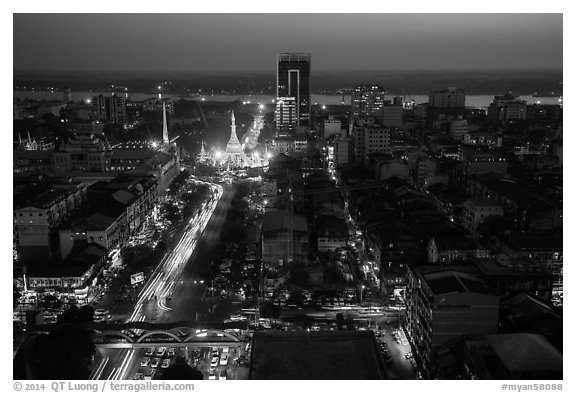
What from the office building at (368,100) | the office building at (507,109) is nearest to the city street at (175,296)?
the office building at (368,100)

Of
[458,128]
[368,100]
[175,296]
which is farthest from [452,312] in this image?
[368,100]

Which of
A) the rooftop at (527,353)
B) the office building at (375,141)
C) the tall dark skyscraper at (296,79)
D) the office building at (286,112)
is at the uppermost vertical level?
the tall dark skyscraper at (296,79)

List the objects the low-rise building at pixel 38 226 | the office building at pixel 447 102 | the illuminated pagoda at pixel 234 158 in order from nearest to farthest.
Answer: the low-rise building at pixel 38 226
the illuminated pagoda at pixel 234 158
the office building at pixel 447 102

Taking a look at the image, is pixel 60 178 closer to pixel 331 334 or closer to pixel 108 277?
pixel 108 277

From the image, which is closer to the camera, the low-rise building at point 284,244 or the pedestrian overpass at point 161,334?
the pedestrian overpass at point 161,334

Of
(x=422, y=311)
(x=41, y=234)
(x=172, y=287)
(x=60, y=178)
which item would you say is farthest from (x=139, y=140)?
(x=422, y=311)

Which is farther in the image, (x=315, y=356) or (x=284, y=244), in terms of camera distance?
(x=284, y=244)

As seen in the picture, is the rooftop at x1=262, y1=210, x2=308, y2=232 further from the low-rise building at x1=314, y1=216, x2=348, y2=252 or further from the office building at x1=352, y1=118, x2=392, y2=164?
the office building at x1=352, y1=118, x2=392, y2=164

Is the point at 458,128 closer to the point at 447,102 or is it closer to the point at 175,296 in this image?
the point at 447,102

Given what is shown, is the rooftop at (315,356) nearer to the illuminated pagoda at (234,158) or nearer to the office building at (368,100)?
the illuminated pagoda at (234,158)
